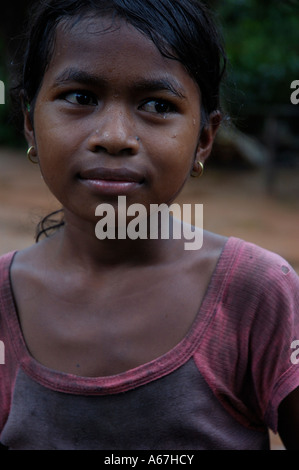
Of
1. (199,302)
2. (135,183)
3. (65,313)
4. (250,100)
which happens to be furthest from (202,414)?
(250,100)

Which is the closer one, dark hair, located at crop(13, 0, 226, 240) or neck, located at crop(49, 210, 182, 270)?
dark hair, located at crop(13, 0, 226, 240)

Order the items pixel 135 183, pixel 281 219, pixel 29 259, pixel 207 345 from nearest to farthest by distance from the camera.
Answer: pixel 135 183 → pixel 207 345 → pixel 29 259 → pixel 281 219

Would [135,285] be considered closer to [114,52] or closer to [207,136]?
[207,136]

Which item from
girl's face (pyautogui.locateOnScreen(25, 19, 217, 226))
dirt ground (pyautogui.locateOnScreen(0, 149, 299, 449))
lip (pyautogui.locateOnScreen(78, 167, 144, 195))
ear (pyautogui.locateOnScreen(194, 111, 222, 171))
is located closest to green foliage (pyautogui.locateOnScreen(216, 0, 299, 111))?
dirt ground (pyautogui.locateOnScreen(0, 149, 299, 449))

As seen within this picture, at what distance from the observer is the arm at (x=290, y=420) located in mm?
1391

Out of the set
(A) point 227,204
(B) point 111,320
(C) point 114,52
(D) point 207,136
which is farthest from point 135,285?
(A) point 227,204

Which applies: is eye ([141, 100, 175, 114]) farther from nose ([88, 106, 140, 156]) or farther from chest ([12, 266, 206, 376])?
chest ([12, 266, 206, 376])

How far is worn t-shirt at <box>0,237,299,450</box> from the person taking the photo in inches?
55.1

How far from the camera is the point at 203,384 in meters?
1.41

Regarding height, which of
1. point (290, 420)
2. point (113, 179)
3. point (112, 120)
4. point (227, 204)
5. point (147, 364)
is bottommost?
point (227, 204)

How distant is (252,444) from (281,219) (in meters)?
5.89

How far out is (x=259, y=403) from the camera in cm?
145

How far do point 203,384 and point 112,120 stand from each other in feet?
2.05
